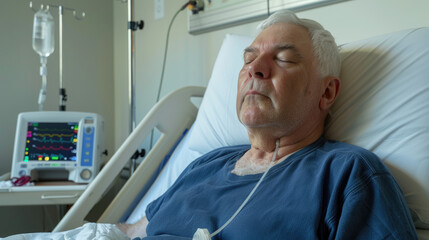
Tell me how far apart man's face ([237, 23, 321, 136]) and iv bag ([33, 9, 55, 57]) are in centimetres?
150

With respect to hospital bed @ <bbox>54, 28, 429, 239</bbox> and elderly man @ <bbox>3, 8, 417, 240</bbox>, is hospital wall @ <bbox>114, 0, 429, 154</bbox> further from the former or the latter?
elderly man @ <bbox>3, 8, 417, 240</bbox>

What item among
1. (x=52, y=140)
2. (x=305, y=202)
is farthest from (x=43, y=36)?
(x=305, y=202)

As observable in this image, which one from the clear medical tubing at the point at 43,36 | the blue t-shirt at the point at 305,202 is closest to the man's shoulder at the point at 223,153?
the blue t-shirt at the point at 305,202

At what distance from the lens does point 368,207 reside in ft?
2.44

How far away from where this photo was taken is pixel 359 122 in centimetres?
102

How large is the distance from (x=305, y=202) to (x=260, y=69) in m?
0.38

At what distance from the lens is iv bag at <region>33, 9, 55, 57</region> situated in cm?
209

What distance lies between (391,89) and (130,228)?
2.96ft

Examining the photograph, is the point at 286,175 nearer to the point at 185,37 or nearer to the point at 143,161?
the point at 143,161

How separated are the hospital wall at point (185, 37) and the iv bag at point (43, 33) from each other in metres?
0.61

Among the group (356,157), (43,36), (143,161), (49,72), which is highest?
(43,36)

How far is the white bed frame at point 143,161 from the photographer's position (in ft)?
4.42

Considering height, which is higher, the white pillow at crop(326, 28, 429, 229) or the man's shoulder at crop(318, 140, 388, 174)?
the white pillow at crop(326, 28, 429, 229)

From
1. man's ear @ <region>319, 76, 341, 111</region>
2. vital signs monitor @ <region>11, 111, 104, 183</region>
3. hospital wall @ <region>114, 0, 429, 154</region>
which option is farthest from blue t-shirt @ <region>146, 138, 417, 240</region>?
vital signs monitor @ <region>11, 111, 104, 183</region>
